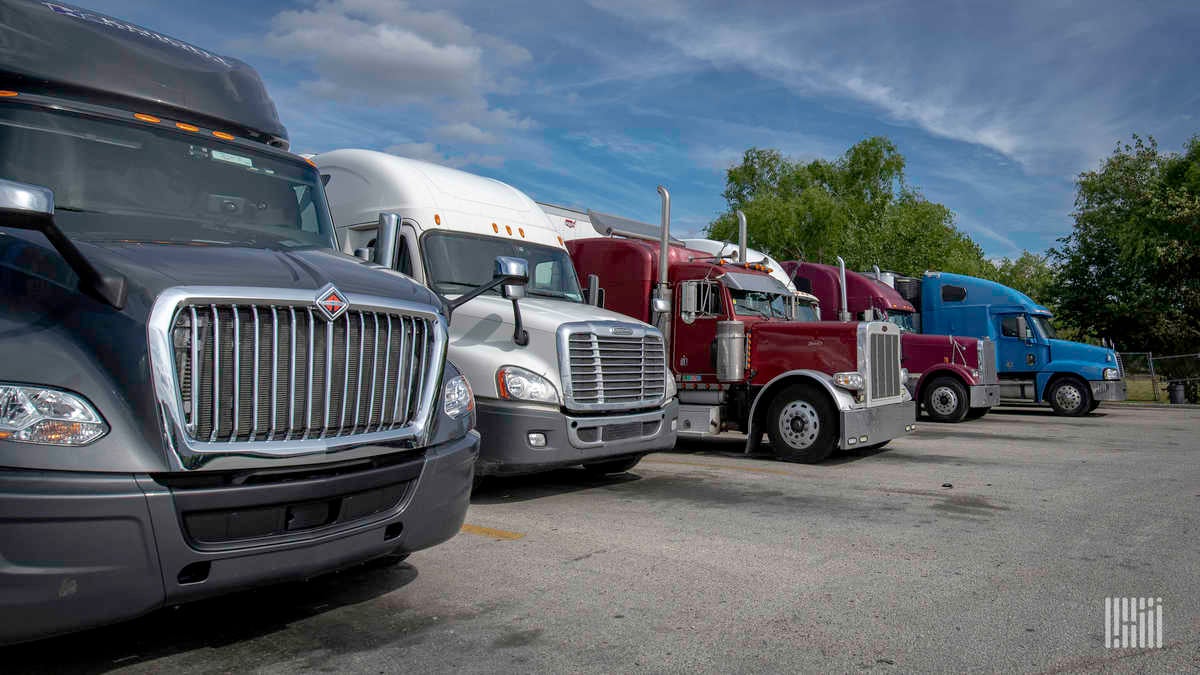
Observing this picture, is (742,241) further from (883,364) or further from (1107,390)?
(1107,390)

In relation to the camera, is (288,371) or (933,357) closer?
(288,371)

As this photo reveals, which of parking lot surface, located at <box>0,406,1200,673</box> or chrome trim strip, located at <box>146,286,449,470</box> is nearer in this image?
chrome trim strip, located at <box>146,286,449,470</box>

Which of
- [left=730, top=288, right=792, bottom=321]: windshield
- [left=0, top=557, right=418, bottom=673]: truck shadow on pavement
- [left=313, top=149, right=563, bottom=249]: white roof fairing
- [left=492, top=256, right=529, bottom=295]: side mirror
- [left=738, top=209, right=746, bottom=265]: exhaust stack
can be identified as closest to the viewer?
[left=0, top=557, right=418, bottom=673]: truck shadow on pavement

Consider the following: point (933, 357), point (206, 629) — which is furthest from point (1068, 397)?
point (206, 629)

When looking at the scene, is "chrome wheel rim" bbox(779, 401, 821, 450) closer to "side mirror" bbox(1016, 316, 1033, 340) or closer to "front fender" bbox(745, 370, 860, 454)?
"front fender" bbox(745, 370, 860, 454)

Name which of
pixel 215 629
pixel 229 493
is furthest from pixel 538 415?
pixel 229 493

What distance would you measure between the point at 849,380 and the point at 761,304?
72.9 inches

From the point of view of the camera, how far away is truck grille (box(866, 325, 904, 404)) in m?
10.2

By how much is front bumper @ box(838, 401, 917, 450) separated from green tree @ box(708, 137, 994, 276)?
105 feet

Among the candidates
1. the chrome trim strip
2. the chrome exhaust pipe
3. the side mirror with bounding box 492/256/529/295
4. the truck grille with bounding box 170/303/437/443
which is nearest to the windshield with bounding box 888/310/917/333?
the chrome exhaust pipe

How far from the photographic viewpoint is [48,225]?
10.0 ft

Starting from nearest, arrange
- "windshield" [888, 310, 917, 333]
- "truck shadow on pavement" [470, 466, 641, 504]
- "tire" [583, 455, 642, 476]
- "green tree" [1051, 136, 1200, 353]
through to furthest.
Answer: "truck shadow on pavement" [470, 466, 641, 504] → "tire" [583, 455, 642, 476] → "windshield" [888, 310, 917, 333] → "green tree" [1051, 136, 1200, 353]

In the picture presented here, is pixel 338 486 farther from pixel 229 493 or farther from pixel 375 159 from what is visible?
pixel 375 159

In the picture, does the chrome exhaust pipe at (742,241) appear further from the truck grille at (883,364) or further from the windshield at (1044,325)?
the windshield at (1044,325)
